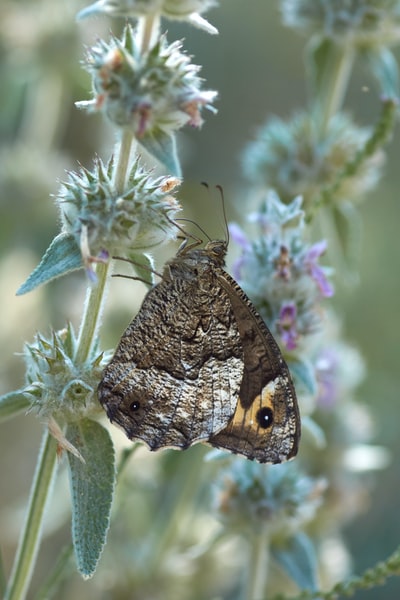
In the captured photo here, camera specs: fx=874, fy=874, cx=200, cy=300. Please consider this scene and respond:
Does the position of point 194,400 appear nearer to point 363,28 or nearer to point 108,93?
point 108,93

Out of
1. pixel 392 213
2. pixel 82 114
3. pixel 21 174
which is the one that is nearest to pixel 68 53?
pixel 21 174

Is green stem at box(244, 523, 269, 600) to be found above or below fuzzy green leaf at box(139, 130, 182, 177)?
below

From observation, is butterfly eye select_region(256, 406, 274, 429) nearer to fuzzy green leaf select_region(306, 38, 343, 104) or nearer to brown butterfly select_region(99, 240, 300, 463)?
brown butterfly select_region(99, 240, 300, 463)

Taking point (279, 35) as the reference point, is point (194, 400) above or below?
below

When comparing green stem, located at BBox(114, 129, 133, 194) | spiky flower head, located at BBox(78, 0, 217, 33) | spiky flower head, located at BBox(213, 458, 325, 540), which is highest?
spiky flower head, located at BBox(78, 0, 217, 33)

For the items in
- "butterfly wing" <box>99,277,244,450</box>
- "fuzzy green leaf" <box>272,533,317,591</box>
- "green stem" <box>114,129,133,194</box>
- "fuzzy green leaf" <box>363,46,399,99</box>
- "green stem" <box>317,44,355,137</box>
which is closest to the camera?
"green stem" <box>114,129,133,194</box>

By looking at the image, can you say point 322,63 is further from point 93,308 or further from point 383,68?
point 93,308

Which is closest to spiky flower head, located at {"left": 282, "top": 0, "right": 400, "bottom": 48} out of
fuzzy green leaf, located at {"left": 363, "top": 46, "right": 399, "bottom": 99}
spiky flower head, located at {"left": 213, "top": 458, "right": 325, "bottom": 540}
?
fuzzy green leaf, located at {"left": 363, "top": 46, "right": 399, "bottom": 99}

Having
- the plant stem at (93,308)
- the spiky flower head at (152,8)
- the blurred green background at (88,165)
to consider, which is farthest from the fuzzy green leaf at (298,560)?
the spiky flower head at (152,8)
